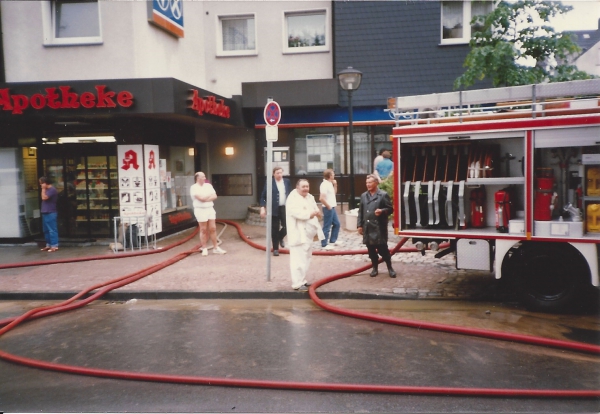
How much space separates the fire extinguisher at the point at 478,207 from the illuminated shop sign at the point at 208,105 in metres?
7.31

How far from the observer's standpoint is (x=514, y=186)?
7.46 metres

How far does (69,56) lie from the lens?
41.5ft

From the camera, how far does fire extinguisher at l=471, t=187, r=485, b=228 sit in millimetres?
7672

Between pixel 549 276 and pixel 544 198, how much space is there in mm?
1086

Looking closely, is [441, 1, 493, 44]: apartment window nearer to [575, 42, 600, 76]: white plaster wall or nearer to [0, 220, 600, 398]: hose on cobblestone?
[575, 42, 600, 76]: white plaster wall

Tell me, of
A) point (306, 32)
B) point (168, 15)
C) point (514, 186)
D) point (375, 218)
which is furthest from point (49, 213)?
point (514, 186)

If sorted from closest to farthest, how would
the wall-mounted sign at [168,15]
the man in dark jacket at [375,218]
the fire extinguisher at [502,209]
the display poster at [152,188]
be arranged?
the fire extinguisher at [502,209] → the man in dark jacket at [375,218] → the wall-mounted sign at [168,15] → the display poster at [152,188]

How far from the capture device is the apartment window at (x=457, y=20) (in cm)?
1612

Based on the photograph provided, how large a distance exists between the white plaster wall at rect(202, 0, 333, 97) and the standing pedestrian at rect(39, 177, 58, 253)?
21.8ft

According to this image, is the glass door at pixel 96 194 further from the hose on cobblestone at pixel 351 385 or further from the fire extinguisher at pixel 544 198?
the fire extinguisher at pixel 544 198

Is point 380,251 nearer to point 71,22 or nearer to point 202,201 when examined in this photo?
point 202,201

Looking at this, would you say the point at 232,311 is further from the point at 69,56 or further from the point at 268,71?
the point at 268,71

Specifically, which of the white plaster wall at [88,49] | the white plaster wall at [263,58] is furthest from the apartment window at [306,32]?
the white plaster wall at [88,49]

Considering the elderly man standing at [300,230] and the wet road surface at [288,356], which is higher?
the elderly man standing at [300,230]
